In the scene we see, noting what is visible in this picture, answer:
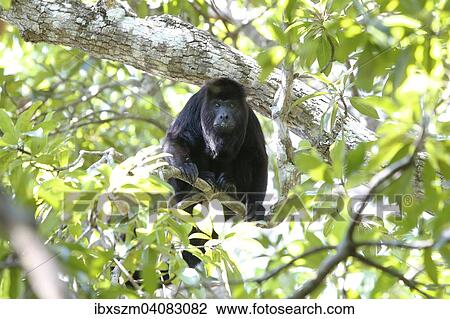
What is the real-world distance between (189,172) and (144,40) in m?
0.90

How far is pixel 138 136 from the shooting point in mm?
6625

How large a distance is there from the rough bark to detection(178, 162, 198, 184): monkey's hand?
0.59m

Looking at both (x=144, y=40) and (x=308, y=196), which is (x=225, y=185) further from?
(x=308, y=196)

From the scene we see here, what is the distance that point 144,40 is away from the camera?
4.26 m

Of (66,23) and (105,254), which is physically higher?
(66,23)

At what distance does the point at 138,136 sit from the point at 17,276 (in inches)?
192

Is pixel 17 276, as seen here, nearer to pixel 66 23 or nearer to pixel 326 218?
pixel 326 218

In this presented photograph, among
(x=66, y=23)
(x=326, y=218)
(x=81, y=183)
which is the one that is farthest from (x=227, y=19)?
(x=81, y=183)

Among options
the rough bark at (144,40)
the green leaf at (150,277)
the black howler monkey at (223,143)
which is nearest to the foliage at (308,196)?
the green leaf at (150,277)

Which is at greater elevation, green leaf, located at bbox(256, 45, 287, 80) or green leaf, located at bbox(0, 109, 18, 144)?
green leaf, located at bbox(256, 45, 287, 80)

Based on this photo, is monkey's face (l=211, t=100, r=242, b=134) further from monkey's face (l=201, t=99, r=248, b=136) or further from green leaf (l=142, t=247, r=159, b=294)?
green leaf (l=142, t=247, r=159, b=294)

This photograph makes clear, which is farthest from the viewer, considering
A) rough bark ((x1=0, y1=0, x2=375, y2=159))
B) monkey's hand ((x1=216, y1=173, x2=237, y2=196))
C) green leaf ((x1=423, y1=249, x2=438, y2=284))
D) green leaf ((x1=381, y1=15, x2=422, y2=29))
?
monkey's hand ((x1=216, y1=173, x2=237, y2=196))

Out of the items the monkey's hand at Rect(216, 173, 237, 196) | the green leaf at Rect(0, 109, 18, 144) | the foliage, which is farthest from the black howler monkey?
the green leaf at Rect(0, 109, 18, 144)

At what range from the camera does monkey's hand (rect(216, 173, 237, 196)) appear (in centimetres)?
438
